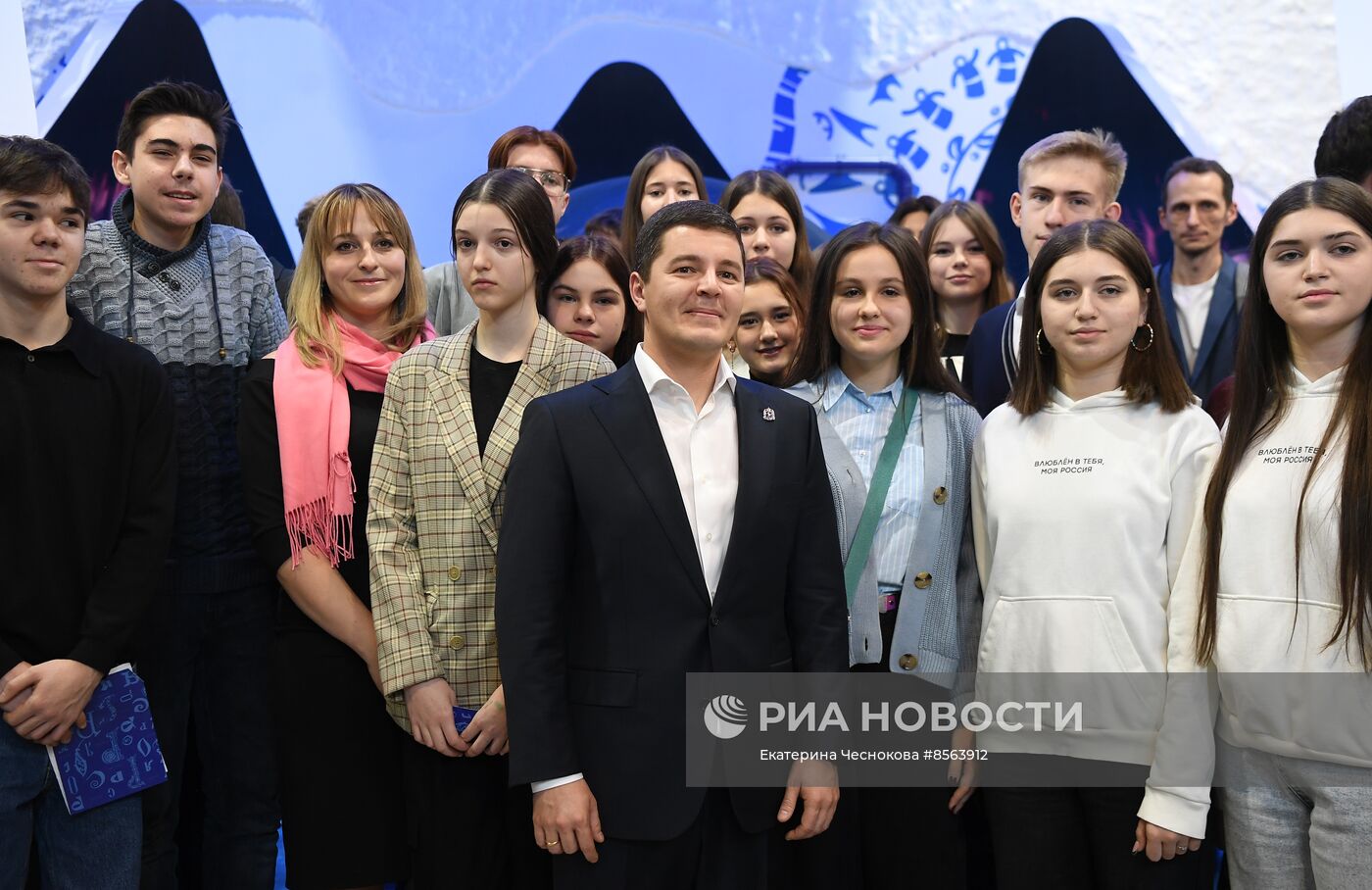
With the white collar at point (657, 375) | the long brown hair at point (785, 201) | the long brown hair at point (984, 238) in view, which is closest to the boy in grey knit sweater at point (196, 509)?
the white collar at point (657, 375)

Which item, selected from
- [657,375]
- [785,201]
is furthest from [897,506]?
[785,201]

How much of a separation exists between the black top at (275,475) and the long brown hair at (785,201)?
4.57ft

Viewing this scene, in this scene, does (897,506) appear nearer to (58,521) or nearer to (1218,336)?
(58,521)

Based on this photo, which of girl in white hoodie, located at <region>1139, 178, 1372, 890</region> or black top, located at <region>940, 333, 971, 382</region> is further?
black top, located at <region>940, 333, 971, 382</region>

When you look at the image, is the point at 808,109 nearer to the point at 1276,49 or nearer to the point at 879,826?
the point at 1276,49

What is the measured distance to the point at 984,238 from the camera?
3721mm

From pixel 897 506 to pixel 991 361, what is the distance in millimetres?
784

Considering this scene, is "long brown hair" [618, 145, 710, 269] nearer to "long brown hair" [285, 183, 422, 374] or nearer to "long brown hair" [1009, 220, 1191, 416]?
"long brown hair" [285, 183, 422, 374]

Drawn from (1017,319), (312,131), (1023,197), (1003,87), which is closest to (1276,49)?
(1003,87)

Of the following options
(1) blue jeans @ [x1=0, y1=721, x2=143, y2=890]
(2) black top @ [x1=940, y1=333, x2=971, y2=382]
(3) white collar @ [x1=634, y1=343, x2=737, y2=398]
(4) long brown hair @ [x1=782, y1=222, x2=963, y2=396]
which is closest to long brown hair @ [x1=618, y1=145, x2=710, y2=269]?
(2) black top @ [x1=940, y1=333, x2=971, y2=382]

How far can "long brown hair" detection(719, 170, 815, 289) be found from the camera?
3414 mm

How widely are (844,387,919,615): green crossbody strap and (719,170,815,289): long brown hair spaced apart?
1.00 meters

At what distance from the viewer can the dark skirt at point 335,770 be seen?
7.83 ft

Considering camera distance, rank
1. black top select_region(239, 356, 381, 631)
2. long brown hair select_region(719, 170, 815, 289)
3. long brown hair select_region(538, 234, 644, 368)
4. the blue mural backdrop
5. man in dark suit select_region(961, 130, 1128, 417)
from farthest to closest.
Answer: the blue mural backdrop
long brown hair select_region(719, 170, 815, 289)
man in dark suit select_region(961, 130, 1128, 417)
long brown hair select_region(538, 234, 644, 368)
black top select_region(239, 356, 381, 631)
